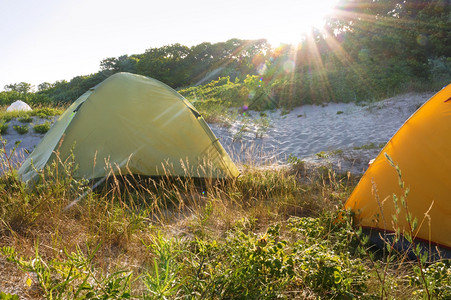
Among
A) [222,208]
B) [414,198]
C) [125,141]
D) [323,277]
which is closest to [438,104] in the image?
[414,198]

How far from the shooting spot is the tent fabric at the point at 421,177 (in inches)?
104

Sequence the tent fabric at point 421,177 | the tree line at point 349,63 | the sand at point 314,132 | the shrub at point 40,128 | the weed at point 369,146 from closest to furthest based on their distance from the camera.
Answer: the tent fabric at point 421,177 → the weed at point 369,146 → the sand at point 314,132 → the shrub at point 40,128 → the tree line at point 349,63

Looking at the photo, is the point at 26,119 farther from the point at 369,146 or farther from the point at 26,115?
the point at 369,146

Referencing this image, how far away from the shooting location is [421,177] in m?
2.79

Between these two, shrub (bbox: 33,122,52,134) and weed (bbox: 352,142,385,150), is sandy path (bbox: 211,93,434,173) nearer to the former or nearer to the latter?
weed (bbox: 352,142,385,150)

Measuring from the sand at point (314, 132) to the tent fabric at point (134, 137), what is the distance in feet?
6.24

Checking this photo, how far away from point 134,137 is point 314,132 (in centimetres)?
621

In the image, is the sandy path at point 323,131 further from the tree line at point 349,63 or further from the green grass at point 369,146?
the tree line at point 349,63

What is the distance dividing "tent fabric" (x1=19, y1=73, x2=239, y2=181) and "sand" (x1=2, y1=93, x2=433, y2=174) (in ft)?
6.24

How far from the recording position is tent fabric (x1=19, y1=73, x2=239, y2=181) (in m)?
4.18

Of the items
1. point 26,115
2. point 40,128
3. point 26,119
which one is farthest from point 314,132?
point 26,115

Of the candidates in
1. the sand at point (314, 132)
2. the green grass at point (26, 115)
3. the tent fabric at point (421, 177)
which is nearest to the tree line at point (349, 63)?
the sand at point (314, 132)

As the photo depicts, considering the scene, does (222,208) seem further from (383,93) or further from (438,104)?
(383,93)

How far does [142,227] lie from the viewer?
3.00m
